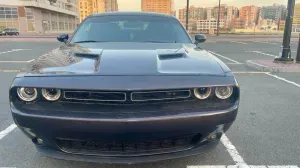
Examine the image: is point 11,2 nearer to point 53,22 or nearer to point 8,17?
point 8,17

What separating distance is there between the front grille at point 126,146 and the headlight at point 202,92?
325 millimetres

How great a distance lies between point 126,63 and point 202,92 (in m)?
0.68

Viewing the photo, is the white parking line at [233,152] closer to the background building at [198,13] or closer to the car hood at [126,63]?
the car hood at [126,63]

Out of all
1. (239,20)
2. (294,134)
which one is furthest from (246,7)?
(294,134)

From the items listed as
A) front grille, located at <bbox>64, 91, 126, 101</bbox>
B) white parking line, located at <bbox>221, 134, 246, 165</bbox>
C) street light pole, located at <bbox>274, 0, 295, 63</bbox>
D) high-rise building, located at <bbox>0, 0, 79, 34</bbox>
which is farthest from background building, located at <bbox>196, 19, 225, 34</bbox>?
front grille, located at <bbox>64, 91, 126, 101</bbox>

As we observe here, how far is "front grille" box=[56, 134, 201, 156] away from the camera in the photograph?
2068 mm

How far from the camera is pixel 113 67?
2080 millimetres

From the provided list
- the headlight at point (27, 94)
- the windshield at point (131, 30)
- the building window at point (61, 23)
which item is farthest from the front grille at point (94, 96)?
the building window at point (61, 23)

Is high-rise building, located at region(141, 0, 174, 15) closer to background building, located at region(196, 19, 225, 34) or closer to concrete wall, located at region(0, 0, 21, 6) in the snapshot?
background building, located at region(196, 19, 225, 34)

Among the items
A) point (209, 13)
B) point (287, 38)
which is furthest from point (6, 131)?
point (209, 13)

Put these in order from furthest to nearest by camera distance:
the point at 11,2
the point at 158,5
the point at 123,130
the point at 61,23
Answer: the point at 61,23
the point at 11,2
the point at 158,5
the point at 123,130

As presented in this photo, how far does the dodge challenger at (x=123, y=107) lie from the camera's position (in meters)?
1.92

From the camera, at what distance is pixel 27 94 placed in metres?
2.06

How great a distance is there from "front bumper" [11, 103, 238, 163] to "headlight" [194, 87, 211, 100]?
157 millimetres
